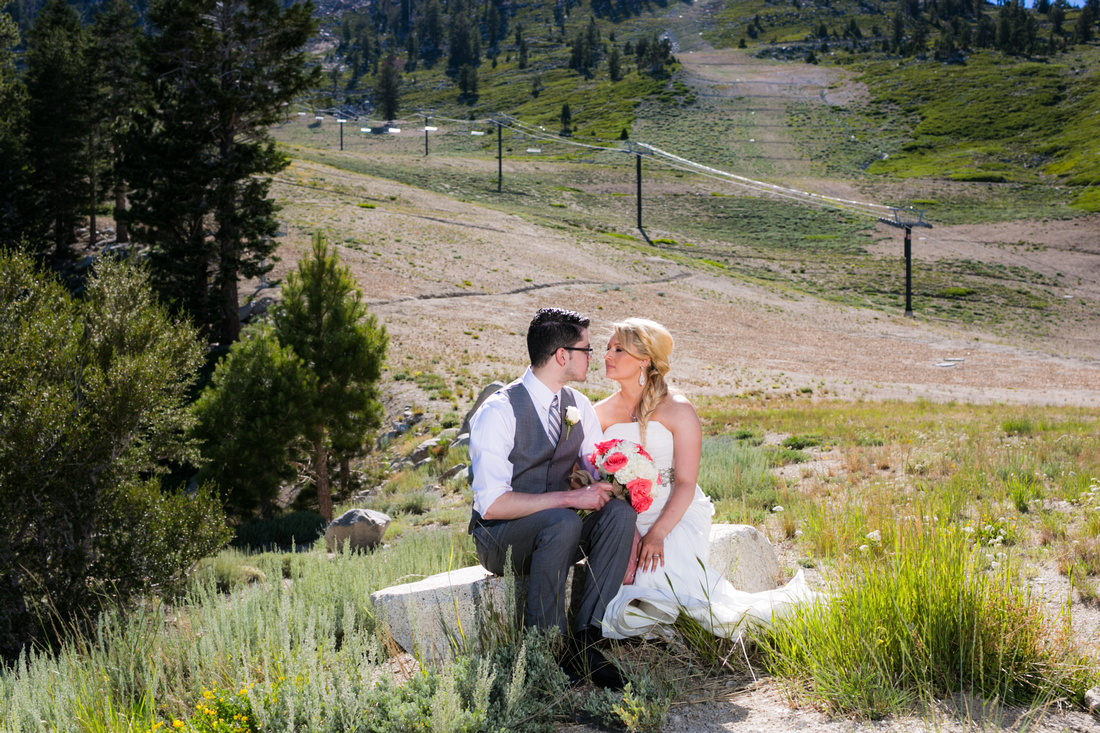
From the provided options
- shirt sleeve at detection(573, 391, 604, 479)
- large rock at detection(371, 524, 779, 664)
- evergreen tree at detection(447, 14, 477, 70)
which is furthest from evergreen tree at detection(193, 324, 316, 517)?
evergreen tree at detection(447, 14, 477, 70)

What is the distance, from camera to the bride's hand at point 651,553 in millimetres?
4324

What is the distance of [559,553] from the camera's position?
13.0 feet

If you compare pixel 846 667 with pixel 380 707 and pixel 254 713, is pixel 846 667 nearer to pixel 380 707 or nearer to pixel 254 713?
pixel 380 707

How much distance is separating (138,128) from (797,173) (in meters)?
69.1

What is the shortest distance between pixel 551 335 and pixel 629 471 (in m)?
0.88

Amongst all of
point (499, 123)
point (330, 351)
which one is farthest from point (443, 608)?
point (499, 123)

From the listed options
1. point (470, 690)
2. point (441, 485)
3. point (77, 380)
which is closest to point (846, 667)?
point (470, 690)

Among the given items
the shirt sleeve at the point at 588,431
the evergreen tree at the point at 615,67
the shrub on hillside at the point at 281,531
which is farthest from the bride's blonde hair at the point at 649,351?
the evergreen tree at the point at 615,67

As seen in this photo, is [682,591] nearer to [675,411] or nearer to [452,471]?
[675,411]

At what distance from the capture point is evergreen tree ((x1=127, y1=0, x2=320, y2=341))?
26.8 metres

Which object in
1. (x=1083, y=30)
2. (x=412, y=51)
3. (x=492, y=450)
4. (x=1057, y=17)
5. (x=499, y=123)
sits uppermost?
(x=412, y=51)

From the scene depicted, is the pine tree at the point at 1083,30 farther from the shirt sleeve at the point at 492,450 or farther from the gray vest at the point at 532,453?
the shirt sleeve at the point at 492,450

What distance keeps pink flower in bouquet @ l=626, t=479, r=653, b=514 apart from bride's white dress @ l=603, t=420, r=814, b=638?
294mm

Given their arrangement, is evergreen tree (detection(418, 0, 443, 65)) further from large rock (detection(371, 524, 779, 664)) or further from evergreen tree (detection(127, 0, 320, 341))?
large rock (detection(371, 524, 779, 664))
